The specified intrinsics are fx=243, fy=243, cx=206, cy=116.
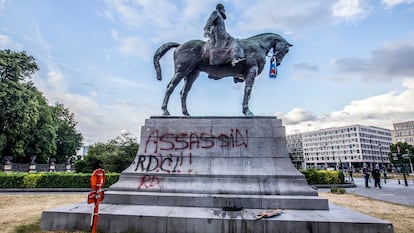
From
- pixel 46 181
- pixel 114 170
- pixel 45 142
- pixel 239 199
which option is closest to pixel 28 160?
pixel 45 142

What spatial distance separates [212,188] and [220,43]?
5.16 metres

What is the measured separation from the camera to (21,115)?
1243 inches

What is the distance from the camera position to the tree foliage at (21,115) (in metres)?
31.1

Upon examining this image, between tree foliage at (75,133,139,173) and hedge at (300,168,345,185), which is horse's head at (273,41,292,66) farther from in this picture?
tree foliage at (75,133,139,173)

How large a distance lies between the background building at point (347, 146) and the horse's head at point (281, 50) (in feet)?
382

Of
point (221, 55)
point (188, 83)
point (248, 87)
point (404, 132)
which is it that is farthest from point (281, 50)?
point (404, 132)

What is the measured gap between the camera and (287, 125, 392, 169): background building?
392 feet

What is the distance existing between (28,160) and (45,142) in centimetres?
848

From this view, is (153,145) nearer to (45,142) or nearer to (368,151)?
(45,142)

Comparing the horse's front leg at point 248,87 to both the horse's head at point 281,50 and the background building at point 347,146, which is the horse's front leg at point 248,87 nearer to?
the horse's head at point 281,50

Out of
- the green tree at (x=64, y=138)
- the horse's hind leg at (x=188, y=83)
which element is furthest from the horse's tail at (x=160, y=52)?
the green tree at (x=64, y=138)

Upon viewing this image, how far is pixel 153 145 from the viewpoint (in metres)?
8.38

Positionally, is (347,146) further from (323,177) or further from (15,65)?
(15,65)

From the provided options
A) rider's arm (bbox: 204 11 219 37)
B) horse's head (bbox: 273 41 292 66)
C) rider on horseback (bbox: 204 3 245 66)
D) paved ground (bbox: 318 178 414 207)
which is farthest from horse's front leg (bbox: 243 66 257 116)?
paved ground (bbox: 318 178 414 207)
